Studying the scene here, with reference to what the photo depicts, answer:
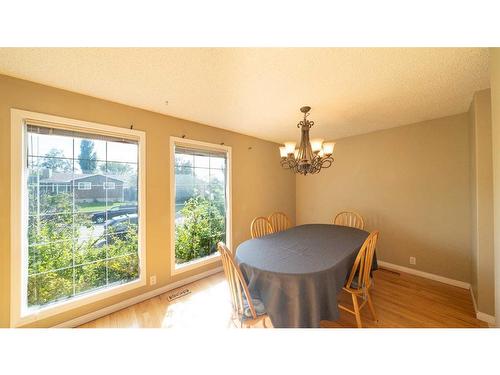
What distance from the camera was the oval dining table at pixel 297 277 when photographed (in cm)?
123

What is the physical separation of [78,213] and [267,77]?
2151mm

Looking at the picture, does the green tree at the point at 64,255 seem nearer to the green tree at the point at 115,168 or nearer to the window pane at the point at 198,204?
the green tree at the point at 115,168

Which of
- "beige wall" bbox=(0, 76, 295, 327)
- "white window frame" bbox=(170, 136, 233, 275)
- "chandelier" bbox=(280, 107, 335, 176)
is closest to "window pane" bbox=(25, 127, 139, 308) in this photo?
"beige wall" bbox=(0, 76, 295, 327)

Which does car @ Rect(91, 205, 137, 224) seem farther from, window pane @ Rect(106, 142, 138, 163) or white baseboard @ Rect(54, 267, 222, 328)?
white baseboard @ Rect(54, 267, 222, 328)

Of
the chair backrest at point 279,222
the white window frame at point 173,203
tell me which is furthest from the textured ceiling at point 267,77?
the chair backrest at point 279,222

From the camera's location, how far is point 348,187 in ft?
10.5

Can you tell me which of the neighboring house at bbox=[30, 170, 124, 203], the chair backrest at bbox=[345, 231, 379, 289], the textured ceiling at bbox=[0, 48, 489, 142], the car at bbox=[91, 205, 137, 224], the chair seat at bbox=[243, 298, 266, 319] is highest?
the textured ceiling at bbox=[0, 48, 489, 142]

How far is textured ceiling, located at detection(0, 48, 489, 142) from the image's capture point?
1.24 m

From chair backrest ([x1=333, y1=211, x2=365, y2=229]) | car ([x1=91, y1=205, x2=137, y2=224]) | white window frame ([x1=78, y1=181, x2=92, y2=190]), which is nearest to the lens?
white window frame ([x1=78, y1=181, x2=92, y2=190])

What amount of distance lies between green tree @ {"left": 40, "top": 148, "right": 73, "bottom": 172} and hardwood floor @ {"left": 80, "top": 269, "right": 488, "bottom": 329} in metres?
1.47

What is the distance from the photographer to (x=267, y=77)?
1496 millimetres
